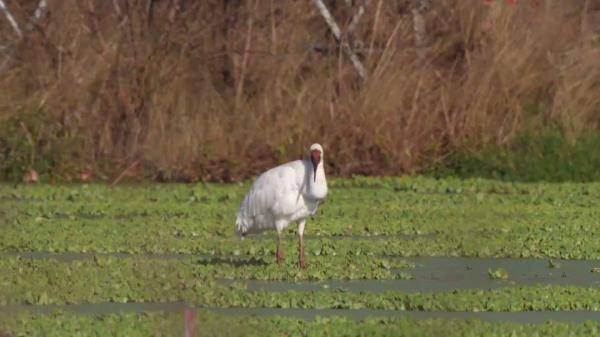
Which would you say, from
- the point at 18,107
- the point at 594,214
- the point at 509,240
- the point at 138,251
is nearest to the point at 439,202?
the point at 594,214

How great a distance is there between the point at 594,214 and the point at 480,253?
2.70m

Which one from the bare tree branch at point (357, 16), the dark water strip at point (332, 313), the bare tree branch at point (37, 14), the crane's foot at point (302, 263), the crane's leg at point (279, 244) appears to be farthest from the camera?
the bare tree branch at point (357, 16)

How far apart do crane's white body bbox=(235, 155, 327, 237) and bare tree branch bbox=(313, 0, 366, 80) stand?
7794 mm

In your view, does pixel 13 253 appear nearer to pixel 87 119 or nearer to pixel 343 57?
pixel 87 119

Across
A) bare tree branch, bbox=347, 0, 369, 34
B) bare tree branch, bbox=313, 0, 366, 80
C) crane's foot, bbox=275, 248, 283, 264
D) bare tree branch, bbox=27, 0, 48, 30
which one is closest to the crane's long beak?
crane's foot, bbox=275, 248, 283, 264

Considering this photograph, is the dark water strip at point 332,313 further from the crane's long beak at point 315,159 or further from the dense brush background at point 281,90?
the dense brush background at point 281,90

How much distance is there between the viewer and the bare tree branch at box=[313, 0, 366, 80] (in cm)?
2040

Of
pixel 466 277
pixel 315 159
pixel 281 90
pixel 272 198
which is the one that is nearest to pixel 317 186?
pixel 315 159

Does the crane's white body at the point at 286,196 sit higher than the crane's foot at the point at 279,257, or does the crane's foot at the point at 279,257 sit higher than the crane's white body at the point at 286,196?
the crane's white body at the point at 286,196

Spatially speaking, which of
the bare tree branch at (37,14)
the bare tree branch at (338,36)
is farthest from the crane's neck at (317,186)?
the bare tree branch at (37,14)

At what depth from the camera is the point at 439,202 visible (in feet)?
53.9

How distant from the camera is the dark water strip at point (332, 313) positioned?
31.9ft

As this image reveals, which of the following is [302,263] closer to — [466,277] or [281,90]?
[466,277]

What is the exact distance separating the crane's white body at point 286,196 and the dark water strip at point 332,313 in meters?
2.14
